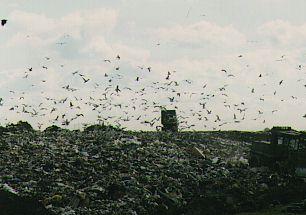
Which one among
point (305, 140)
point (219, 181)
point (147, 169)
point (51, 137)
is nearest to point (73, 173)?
point (147, 169)

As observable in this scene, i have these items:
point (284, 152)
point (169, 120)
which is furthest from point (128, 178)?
point (169, 120)

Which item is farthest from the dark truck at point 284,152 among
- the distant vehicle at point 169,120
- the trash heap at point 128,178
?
the distant vehicle at point 169,120

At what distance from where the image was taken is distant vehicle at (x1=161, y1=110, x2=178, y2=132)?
70.8 feet

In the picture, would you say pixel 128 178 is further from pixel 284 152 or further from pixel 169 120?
pixel 169 120

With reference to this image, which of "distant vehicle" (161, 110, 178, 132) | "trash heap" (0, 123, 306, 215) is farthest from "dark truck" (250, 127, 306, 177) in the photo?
"distant vehicle" (161, 110, 178, 132)

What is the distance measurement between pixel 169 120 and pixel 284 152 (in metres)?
8.57

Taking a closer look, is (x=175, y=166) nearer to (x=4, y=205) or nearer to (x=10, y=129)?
(x=4, y=205)

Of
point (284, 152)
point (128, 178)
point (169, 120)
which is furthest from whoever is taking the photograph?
point (169, 120)

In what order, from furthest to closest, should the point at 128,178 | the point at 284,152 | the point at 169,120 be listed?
the point at 169,120 → the point at 284,152 → the point at 128,178

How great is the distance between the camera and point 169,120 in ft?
71.0

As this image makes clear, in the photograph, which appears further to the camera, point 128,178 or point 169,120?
point 169,120

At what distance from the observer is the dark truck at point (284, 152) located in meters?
13.1

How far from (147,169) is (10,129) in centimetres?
889

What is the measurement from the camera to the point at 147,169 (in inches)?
499
